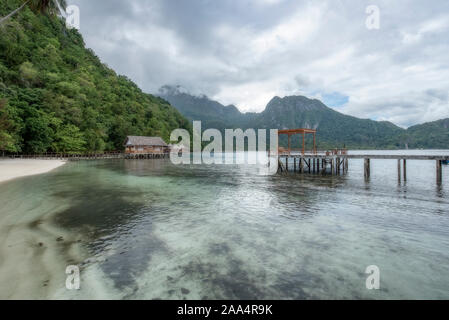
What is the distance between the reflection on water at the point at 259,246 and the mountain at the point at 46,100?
2003 cm

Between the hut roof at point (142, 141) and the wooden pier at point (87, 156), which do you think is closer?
the wooden pier at point (87, 156)

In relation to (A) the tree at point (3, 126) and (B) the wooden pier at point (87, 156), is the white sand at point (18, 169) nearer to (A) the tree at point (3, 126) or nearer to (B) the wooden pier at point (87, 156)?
(A) the tree at point (3, 126)

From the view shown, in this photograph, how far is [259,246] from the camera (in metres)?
6.41

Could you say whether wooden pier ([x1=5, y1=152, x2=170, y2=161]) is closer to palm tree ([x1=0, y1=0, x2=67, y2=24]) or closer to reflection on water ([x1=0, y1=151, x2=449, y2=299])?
palm tree ([x1=0, y1=0, x2=67, y2=24])

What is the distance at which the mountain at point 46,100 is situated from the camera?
120ft

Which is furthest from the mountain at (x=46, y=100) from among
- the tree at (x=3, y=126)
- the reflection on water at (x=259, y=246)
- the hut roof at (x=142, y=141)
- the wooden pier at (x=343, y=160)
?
the wooden pier at (x=343, y=160)

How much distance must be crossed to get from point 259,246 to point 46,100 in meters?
56.0

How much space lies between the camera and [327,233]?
24.5 ft

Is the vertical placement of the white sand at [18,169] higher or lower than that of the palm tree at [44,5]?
lower

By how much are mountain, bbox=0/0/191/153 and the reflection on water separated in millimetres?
20031

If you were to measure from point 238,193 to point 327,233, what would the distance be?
7.78m

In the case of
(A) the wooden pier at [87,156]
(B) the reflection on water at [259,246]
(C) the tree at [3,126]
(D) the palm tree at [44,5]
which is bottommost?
(B) the reflection on water at [259,246]

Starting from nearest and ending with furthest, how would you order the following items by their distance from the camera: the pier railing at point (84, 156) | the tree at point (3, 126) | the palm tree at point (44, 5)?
the palm tree at point (44, 5)
the tree at point (3, 126)
the pier railing at point (84, 156)

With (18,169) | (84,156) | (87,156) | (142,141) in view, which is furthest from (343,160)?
(87,156)
